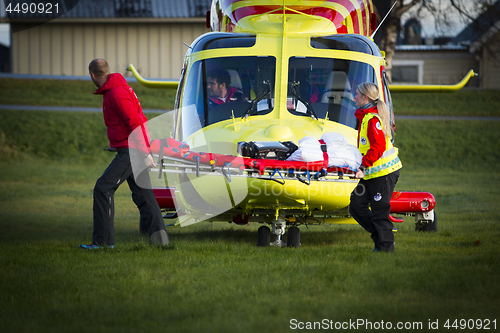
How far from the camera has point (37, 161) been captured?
770 inches

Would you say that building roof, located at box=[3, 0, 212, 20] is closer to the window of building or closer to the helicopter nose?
the window of building

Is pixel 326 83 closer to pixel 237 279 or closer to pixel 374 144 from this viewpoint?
pixel 374 144

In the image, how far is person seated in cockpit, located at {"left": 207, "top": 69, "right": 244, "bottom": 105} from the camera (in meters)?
7.18

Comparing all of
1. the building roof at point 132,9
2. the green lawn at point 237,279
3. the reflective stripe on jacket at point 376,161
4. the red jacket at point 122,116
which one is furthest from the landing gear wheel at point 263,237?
the building roof at point 132,9

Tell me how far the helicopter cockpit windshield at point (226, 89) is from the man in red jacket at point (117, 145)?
3.04 ft

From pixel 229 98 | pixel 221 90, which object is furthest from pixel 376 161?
pixel 221 90

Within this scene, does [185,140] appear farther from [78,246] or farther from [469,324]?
[469,324]

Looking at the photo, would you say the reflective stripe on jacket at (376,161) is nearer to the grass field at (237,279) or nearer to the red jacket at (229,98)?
the grass field at (237,279)

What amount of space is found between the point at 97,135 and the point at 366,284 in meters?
17.8

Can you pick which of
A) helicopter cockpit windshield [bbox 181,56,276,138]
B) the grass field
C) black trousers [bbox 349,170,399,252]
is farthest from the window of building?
black trousers [bbox 349,170,399,252]

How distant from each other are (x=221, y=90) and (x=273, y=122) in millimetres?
900

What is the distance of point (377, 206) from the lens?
6.07 m

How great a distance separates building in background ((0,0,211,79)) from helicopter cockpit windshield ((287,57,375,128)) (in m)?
22.4

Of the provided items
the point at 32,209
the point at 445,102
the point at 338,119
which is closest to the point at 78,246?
the point at 338,119
